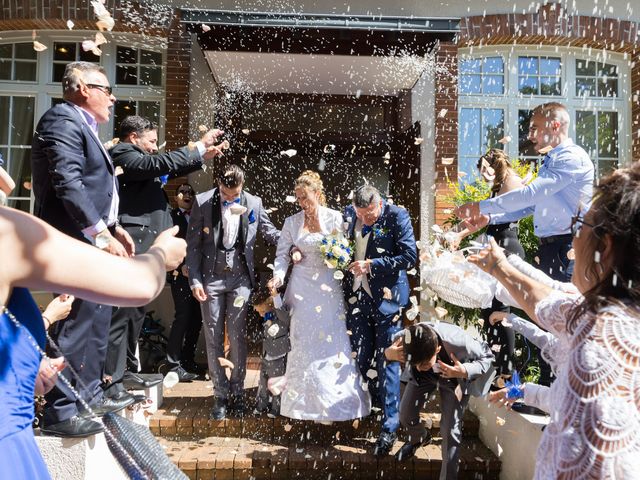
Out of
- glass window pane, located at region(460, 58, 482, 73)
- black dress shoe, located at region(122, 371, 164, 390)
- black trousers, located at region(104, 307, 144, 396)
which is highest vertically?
glass window pane, located at region(460, 58, 482, 73)

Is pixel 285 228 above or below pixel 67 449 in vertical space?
above

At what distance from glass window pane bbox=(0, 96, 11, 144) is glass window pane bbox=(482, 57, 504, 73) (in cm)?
648

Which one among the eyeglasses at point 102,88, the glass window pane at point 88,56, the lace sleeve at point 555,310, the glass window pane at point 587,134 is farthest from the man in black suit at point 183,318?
the glass window pane at point 587,134

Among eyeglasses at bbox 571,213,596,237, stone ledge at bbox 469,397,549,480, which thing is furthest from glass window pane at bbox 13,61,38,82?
eyeglasses at bbox 571,213,596,237

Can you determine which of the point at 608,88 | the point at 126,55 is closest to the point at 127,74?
the point at 126,55

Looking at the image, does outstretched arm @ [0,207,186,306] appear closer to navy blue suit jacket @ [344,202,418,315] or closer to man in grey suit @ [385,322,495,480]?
man in grey suit @ [385,322,495,480]

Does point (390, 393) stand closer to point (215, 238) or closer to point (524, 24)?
point (215, 238)

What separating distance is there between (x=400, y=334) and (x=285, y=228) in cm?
143

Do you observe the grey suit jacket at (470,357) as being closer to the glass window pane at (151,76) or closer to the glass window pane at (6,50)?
the glass window pane at (151,76)

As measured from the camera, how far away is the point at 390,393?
488 cm

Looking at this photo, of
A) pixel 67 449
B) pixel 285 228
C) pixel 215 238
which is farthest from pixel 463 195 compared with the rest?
pixel 67 449

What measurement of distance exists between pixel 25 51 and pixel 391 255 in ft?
20.5

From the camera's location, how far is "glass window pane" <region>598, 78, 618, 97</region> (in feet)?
28.8

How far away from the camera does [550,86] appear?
8.80 m
